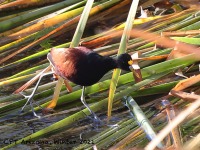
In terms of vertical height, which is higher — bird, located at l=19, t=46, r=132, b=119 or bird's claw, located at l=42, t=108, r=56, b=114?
bird, located at l=19, t=46, r=132, b=119

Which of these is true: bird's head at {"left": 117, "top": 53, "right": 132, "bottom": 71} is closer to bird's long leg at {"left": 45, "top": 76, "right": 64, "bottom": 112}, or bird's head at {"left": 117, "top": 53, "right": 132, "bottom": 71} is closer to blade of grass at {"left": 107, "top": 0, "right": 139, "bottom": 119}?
blade of grass at {"left": 107, "top": 0, "right": 139, "bottom": 119}

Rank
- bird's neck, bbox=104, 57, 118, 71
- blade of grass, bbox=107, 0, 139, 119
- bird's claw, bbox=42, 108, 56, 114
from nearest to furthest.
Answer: blade of grass, bbox=107, 0, 139, 119
bird's neck, bbox=104, 57, 118, 71
bird's claw, bbox=42, 108, 56, 114

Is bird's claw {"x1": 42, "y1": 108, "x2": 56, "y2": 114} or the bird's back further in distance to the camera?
bird's claw {"x1": 42, "y1": 108, "x2": 56, "y2": 114}

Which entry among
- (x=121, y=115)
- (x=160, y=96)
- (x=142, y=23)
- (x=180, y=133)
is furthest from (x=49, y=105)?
(x=142, y=23)

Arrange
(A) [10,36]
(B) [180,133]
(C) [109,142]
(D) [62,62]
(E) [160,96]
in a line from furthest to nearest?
(A) [10,36] → (E) [160,96] → (D) [62,62] → (C) [109,142] → (B) [180,133]

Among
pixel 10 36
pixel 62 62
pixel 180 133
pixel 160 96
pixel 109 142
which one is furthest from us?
pixel 10 36

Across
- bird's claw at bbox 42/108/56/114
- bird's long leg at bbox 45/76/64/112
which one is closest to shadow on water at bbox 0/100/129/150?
bird's claw at bbox 42/108/56/114

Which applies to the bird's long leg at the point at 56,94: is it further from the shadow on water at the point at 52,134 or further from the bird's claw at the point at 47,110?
the shadow on water at the point at 52,134

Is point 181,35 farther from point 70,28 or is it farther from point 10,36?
point 10,36

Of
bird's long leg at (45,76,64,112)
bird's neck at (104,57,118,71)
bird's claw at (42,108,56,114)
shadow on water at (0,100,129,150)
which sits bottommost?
shadow on water at (0,100,129,150)
